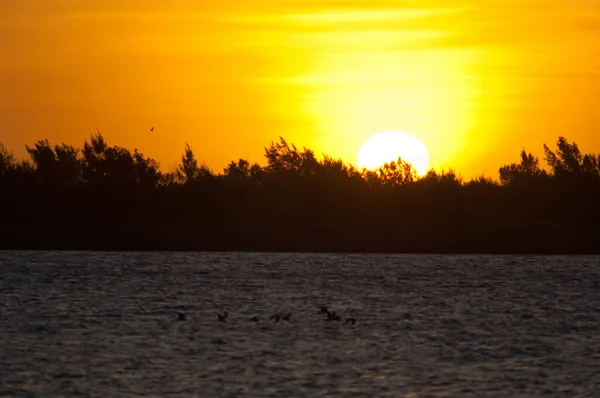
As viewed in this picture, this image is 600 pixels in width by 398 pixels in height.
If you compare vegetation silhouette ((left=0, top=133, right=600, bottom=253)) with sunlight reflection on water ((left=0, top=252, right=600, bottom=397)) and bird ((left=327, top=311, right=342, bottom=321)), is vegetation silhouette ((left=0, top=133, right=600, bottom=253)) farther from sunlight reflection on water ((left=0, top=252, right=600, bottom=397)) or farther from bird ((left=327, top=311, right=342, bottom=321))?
bird ((left=327, top=311, right=342, bottom=321))

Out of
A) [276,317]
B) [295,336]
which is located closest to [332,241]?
[276,317]

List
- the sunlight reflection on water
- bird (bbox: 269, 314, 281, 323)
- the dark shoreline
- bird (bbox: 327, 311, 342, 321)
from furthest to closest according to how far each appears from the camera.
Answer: the dark shoreline → bird (bbox: 327, 311, 342, 321) → bird (bbox: 269, 314, 281, 323) → the sunlight reflection on water

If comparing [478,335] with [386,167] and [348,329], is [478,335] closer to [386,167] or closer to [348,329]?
[348,329]

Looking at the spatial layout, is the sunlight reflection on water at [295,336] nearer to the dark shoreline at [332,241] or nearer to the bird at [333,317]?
the bird at [333,317]

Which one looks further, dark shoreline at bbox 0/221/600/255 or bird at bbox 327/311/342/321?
dark shoreline at bbox 0/221/600/255

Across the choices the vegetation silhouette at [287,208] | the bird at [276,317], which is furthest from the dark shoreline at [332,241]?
the bird at [276,317]

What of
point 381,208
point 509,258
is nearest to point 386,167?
point 381,208

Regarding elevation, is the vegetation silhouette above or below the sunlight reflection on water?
above

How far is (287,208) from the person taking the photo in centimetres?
16700

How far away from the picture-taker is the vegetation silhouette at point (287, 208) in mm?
156625

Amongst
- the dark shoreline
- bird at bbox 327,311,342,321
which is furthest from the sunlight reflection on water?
the dark shoreline

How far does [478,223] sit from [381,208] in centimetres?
1404

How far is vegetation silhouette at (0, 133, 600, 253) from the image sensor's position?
15662 centimetres

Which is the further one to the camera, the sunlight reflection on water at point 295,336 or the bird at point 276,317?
the bird at point 276,317
